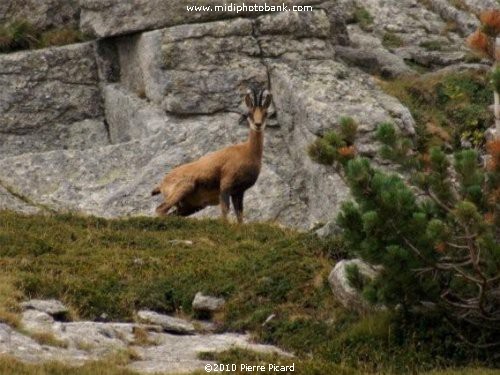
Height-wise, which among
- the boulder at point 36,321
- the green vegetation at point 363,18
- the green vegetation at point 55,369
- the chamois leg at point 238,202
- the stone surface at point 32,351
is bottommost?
the chamois leg at point 238,202

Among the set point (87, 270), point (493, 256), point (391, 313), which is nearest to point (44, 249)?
point (87, 270)

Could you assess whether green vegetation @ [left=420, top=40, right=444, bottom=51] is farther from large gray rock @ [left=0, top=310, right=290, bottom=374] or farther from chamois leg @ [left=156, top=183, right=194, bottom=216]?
large gray rock @ [left=0, top=310, right=290, bottom=374]

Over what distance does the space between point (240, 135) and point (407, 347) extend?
50.3ft

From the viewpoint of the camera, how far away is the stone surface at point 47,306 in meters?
18.8

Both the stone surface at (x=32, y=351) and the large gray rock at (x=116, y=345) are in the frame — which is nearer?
the stone surface at (x=32, y=351)

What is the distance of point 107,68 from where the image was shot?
35.9 m

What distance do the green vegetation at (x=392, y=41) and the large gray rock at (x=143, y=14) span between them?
5256 mm

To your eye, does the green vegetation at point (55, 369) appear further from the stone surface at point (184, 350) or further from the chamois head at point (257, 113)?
the chamois head at point (257, 113)

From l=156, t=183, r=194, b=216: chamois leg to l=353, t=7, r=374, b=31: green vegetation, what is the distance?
46.8ft

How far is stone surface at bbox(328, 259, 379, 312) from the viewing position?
60.7 ft

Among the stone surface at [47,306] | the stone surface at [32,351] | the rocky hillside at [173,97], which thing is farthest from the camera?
the rocky hillside at [173,97]

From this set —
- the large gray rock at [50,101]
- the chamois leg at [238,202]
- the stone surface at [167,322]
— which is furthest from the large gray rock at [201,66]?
the stone surface at [167,322]

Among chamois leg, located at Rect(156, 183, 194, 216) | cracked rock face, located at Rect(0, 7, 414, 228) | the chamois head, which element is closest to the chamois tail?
chamois leg, located at Rect(156, 183, 194, 216)

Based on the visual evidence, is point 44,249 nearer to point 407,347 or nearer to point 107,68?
point 407,347
